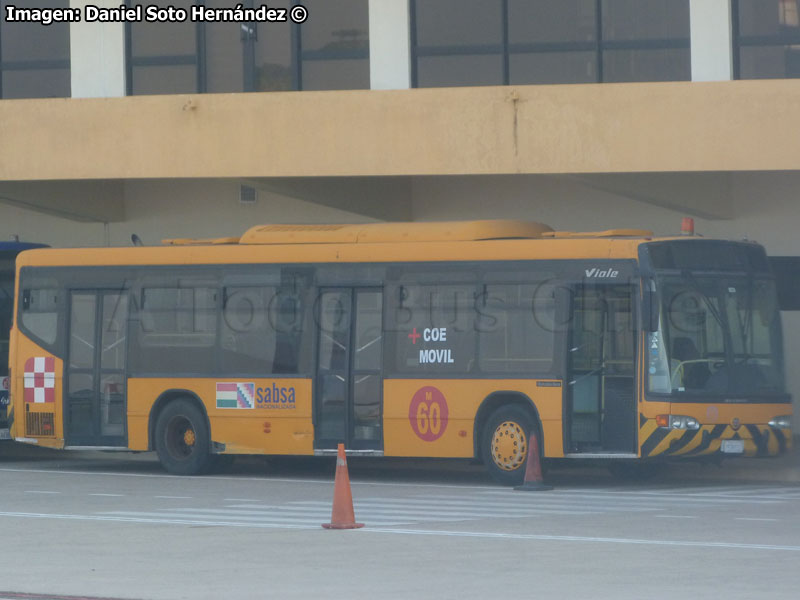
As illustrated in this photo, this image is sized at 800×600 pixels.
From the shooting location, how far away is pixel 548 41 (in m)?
25.0

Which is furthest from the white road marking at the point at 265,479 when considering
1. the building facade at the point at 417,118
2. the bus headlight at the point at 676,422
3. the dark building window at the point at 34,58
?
the dark building window at the point at 34,58

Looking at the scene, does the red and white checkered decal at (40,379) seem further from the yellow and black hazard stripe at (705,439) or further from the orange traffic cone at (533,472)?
the yellow and black hazard stripe at (705,439)

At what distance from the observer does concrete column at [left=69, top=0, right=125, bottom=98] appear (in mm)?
26609

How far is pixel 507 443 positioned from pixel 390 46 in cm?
826

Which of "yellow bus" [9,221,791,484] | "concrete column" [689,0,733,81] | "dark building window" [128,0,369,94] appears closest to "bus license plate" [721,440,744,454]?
"yellow bus" [9,221,791,484]

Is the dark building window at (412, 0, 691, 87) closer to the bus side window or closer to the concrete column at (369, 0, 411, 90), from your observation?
the concrete column at (369, 0, 411, 90)

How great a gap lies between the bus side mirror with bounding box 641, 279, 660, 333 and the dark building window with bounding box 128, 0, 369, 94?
852cm

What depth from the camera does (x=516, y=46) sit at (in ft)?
82.2

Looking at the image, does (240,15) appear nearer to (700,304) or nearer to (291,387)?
(291,387)

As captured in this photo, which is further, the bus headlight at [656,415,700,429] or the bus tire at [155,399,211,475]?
the bus tire at [155,399,211,475]

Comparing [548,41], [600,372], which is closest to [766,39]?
[548,41]

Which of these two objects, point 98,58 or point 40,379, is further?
point 98,58

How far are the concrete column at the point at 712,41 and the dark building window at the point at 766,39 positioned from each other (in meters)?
0.25

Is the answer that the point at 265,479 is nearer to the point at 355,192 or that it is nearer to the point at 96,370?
the point at 96,370
